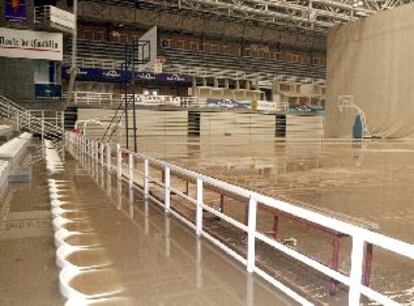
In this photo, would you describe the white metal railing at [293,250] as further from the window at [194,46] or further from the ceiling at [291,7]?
the window at [194,46]

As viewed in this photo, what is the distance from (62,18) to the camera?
22984mm

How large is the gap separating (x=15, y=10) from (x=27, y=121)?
5.99m

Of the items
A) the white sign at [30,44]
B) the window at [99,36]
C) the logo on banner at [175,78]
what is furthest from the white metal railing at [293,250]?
the window at [99,36]

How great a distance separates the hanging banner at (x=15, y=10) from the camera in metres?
A: 21.8

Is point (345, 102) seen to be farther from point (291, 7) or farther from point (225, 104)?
point (225, 104)

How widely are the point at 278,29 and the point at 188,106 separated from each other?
533 inches

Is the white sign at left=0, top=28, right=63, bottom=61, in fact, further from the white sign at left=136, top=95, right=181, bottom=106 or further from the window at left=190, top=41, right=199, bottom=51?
the window at left=190, top=41, right=199, bottom=51

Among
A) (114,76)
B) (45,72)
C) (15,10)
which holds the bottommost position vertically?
(45,72)

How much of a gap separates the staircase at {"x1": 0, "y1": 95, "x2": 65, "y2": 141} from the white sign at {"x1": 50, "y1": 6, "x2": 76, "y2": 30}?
4.78 meters

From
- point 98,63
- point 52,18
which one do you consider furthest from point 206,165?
point 98,63

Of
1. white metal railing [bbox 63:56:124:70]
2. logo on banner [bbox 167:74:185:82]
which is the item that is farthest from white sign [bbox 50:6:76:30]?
logo on banner [bbox 167:74:185:82]

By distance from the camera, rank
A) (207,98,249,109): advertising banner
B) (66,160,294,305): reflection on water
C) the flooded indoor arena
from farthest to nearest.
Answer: (207,98,249,109): advertising banner → the flooded indoor arena → (66,160,294,305): reflection on water

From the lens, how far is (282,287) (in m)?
2.89

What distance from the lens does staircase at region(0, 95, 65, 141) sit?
1962cm
